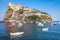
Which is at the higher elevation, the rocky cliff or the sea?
the rocky cliff

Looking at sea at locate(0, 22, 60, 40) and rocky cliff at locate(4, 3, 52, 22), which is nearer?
rocky cliff at locate(4, 3, 52, 22)

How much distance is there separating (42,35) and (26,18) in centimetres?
97

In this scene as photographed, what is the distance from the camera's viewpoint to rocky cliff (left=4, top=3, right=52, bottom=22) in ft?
23.9

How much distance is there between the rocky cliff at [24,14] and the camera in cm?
727

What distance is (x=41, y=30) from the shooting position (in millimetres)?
8320

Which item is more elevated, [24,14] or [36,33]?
[24,14]

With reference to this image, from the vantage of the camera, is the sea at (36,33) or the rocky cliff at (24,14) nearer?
the rocky cliff at (24,14)

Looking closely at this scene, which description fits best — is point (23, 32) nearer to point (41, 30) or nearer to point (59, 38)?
point (41, 30)

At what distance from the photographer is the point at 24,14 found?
23.7ft

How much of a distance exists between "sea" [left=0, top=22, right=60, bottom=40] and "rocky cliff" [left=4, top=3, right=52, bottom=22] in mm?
612

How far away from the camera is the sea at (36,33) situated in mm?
7409

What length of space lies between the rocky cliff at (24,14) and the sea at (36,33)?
0.61 metres

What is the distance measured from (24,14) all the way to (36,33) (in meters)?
1.25

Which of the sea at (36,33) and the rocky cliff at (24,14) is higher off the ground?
the rocky cliff at (24,14)
